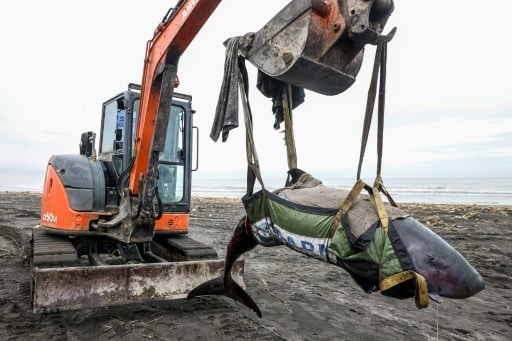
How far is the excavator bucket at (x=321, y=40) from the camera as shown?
212 centimetres

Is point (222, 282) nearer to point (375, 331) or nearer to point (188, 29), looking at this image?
point (375, 331)

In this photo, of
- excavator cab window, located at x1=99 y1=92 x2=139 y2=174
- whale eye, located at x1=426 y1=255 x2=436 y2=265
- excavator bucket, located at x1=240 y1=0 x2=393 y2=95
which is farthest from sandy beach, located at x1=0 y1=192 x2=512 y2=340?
excavator bucket, located at x1=240 y1=0 x2=393 y2=95

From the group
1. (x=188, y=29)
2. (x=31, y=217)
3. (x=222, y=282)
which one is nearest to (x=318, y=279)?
(x=222, y=282)

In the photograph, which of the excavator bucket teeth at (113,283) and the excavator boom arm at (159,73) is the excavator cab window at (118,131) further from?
the excavator bucket teeth at (113,283)

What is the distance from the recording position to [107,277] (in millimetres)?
4098

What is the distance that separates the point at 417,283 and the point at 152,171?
3586 mm

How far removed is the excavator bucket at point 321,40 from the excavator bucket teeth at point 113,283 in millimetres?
2768

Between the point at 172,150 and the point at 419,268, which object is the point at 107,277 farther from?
the point at 419,268

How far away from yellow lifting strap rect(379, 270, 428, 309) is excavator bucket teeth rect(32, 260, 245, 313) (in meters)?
3.10

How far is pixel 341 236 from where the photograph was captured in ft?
6.41

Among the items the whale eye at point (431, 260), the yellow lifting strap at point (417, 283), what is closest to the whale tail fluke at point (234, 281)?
the yellow lifting strap at point (417, 283)

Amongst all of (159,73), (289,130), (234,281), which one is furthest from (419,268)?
(159,73)

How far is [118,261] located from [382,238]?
5684 mm

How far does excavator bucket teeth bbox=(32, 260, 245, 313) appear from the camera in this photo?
12.6 feet
